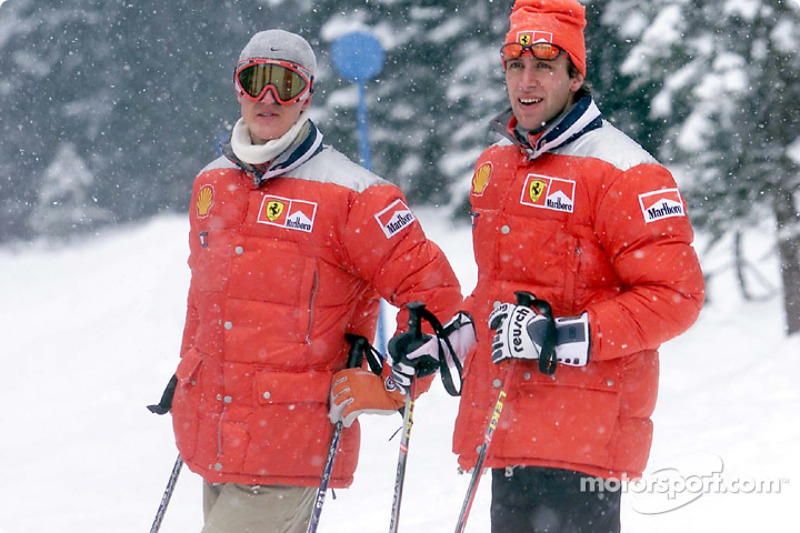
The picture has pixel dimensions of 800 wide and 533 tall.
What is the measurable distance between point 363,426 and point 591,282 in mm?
5474

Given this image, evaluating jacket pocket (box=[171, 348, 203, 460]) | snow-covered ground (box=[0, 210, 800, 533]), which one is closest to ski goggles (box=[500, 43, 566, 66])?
jacket pocket (box=[171, 348, 203, 460])

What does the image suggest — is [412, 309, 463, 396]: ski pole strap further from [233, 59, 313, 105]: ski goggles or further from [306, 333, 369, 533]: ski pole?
[233, 59, 313, 105]: ski goggles

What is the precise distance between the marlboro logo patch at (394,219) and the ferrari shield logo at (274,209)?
34cm

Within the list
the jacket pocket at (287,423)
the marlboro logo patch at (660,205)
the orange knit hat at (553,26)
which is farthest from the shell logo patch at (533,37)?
the jacket pocket at (287,423)

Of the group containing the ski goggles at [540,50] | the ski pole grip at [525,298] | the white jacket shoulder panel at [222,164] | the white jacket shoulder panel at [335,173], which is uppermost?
the ski goggles at [540,50]

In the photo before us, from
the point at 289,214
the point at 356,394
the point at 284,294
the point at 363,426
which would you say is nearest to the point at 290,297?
the point at 284,294

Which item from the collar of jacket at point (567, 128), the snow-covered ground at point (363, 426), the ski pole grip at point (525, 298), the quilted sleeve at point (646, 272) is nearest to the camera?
the quilted sleeve at point (646, 272)

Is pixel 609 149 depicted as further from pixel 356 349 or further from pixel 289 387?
pixel 289 387

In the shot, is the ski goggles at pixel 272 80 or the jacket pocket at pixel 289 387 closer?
the jacket pocket at pixel 289 387

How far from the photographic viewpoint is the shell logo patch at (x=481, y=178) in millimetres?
3035

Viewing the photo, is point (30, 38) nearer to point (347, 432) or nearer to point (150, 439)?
point (150, 439)

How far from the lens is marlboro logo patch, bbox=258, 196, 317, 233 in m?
3.08

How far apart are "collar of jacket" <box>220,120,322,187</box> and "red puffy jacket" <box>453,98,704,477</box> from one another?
71 centimetres

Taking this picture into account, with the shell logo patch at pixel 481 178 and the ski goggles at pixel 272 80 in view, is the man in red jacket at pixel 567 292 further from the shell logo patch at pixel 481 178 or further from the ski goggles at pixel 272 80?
the ski goggles at pixel 272 80
